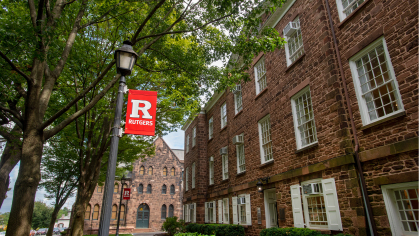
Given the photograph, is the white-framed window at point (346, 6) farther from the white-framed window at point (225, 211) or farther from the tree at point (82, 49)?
the white-framed window at point (225, 211)

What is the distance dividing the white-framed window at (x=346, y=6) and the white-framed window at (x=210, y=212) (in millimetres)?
13663

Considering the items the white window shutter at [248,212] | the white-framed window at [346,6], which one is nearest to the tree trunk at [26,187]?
the white window shutter at [248,212]

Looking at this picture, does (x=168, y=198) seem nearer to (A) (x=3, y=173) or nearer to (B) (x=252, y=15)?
(A) (x=3, y=173)

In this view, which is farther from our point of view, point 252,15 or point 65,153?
point 65,153

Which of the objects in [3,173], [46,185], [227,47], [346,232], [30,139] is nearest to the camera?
[30,139]

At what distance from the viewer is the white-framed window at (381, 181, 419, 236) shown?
6.01m

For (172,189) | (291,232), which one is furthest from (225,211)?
(172,189)

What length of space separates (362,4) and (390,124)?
142 inches

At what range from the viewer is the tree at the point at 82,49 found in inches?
257

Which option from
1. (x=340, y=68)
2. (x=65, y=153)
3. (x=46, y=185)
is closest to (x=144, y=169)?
(x=46, y=185)

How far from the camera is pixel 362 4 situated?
7586 mm

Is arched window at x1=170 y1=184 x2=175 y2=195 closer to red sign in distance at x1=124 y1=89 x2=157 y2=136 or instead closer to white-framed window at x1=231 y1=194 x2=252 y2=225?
white-framed window at x1=231 y1=194 x2=252 y2=225

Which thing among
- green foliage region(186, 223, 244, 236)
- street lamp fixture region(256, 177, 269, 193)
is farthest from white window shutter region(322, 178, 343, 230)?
green foliage region(186, 223, 244, 236)

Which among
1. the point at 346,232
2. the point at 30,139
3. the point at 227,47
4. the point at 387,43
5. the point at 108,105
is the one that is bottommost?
the point at 346,232
